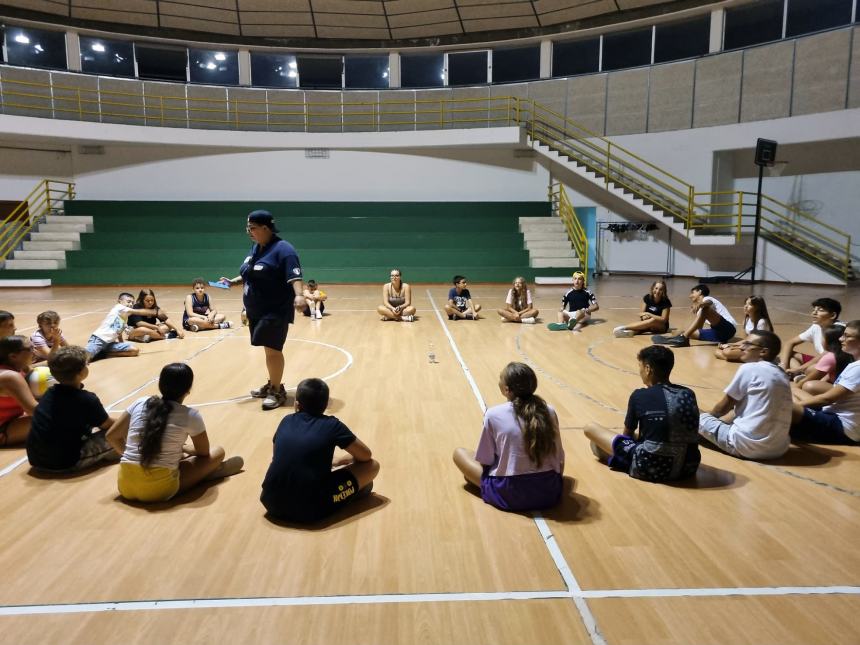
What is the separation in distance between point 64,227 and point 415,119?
487 inches

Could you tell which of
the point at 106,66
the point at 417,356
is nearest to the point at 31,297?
the point at 106,66

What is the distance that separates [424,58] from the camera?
22.3m

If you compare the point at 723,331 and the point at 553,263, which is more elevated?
the point at 553,263

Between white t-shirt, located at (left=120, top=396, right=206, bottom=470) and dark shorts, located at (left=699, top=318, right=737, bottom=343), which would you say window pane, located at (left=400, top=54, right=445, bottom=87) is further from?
white t-shirt, located at (left=120, top=396, right=206, bottom=470)

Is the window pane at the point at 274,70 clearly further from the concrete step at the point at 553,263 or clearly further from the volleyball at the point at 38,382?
the volleyball at the point at 38,382

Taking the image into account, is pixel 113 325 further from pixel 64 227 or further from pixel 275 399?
pixel 64 227

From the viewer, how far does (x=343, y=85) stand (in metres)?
22.5

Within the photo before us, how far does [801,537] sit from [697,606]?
1035 millimetres

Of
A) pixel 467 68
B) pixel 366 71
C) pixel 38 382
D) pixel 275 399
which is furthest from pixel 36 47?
pixel 275 399

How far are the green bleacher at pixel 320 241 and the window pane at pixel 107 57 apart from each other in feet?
15.7

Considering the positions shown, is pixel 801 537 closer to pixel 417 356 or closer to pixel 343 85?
pixel 417 356

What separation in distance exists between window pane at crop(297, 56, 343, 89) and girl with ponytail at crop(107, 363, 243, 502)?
21.3 meters

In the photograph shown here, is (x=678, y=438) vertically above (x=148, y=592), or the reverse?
(x=678, y=438)

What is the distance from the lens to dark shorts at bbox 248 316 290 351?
5383 mm
